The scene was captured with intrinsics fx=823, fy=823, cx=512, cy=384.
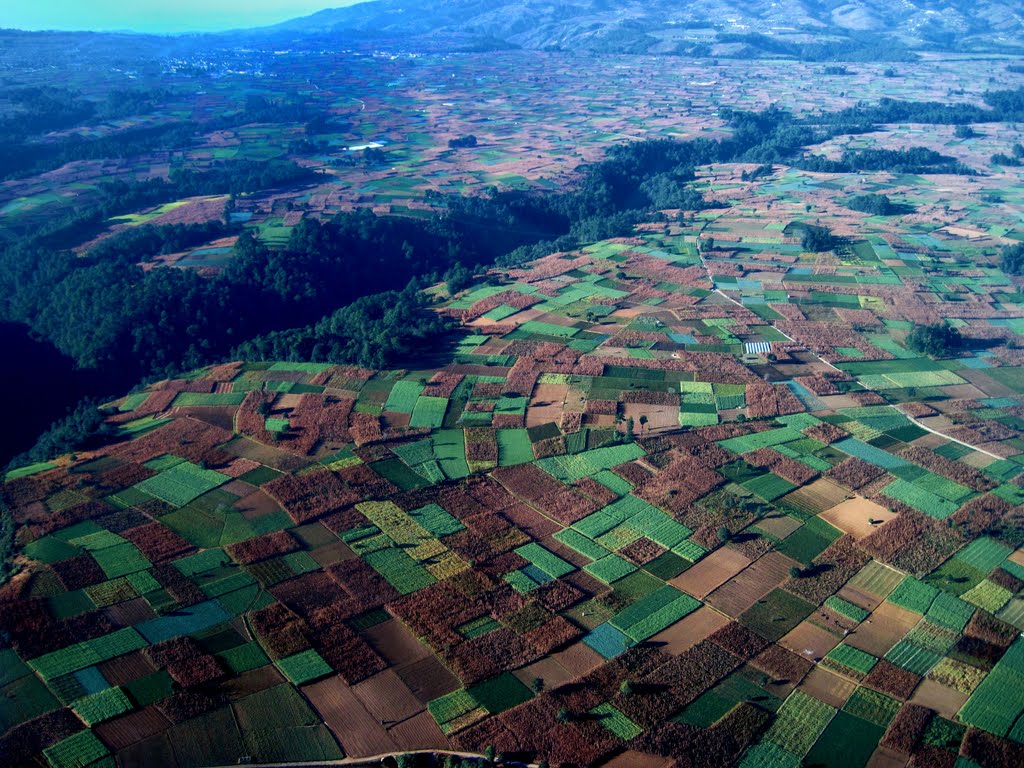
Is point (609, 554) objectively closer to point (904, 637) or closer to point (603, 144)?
point (904, 637)

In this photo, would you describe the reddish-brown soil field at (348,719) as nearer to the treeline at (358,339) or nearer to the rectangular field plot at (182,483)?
the rectangular field plot at (182,483)

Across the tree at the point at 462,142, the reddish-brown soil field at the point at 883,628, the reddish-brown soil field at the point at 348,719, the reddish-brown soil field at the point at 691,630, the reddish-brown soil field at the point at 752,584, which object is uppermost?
the tree at the point at 462,142

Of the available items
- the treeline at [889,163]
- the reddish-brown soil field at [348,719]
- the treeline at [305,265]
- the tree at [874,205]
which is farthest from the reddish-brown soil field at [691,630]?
the treeline at [889,163]

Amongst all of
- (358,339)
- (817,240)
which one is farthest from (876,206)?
(358,339)

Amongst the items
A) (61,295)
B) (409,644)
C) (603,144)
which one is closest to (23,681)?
(409,644)

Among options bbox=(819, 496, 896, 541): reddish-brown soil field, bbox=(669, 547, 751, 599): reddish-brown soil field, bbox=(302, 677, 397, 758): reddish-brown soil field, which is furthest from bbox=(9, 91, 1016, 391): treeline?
bbox=(819, 496, 896, 541): reddish-brown soil field

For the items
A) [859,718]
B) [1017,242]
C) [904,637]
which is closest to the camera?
[859,718]
